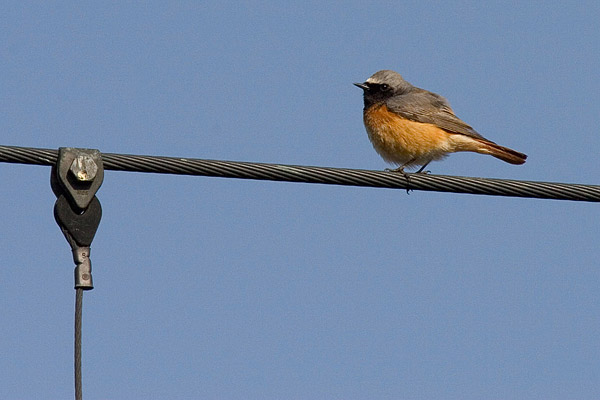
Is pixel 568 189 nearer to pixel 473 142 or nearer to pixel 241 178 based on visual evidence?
pixel 241 178

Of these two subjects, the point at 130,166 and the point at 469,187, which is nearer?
the point at 130,166

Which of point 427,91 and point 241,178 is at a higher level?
point 427,91

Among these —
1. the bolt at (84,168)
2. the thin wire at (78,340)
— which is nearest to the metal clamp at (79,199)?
the bolt at (84,168)

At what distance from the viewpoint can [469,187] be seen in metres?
6.44

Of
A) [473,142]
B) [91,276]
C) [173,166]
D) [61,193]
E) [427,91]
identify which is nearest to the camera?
[91,276]

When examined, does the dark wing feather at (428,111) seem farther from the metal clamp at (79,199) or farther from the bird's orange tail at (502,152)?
the metal clamp at (79,199)

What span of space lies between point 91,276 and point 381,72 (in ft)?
25.0

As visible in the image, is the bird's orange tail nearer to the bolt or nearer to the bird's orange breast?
the bird's orange breast

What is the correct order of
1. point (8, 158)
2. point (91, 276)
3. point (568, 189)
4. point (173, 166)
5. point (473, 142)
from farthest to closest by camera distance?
point (473, 142), point (568, 189), point (173, 166), point (8, 158), point (91, 276)

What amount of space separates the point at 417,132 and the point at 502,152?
0.96 m

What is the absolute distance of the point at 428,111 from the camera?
10.8 metres

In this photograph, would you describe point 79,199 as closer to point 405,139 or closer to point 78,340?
point 78,340

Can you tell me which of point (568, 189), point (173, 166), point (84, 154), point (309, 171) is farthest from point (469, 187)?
point (84, 154)

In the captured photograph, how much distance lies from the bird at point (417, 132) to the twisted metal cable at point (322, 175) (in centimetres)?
371
